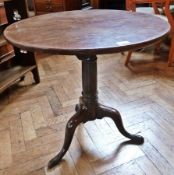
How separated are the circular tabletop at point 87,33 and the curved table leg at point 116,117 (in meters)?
0.47

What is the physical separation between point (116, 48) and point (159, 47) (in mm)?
2036

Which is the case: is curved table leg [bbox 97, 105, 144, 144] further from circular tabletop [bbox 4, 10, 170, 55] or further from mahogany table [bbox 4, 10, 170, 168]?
circular tabletop [bbox 4, 10, 170, 55]

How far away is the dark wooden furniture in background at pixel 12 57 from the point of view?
1877mm

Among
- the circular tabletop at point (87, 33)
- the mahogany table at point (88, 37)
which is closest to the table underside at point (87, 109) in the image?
the mahogany table at point (88, 37)

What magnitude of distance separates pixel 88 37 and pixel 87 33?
66 mm

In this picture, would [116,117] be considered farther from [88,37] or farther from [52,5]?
[52,5]

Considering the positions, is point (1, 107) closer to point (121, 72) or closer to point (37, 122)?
point (37, 122)

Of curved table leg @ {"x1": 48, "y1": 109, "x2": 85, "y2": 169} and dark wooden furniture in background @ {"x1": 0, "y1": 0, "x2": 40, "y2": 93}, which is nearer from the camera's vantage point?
curved table leg @ {"x1": 48, "y1": 109, "x2": 85, "y2": 169}

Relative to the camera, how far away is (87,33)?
101 cm

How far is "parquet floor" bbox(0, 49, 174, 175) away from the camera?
128cm

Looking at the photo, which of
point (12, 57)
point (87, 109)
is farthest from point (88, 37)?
point (12, 57)

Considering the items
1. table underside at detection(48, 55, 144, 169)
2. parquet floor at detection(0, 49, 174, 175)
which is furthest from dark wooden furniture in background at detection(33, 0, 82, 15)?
table underside at detection(48, 55, 144, 169)

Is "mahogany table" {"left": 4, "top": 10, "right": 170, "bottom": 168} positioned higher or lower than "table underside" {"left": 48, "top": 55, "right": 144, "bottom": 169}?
higher

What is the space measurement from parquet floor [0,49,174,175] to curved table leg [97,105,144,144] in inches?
1.7
